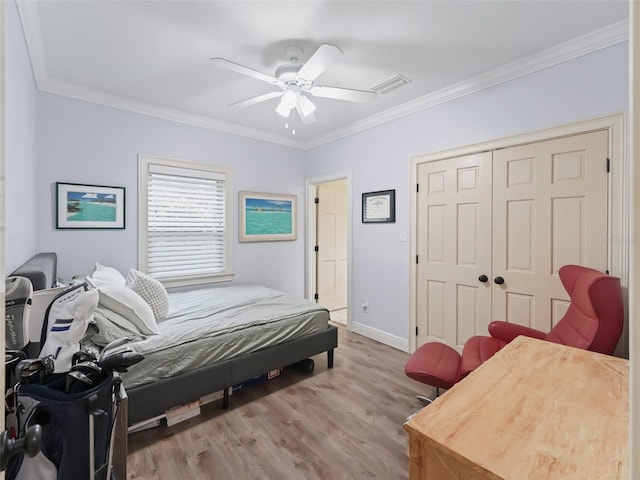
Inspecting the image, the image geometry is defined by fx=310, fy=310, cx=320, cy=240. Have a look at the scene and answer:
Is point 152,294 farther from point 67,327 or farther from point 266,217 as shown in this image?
point 266,217

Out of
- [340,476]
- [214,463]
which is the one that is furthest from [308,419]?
[214,463]

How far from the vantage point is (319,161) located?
14.8 feet

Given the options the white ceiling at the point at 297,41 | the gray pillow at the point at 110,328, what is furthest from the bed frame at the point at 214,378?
the white ceiling at the point at 297,41

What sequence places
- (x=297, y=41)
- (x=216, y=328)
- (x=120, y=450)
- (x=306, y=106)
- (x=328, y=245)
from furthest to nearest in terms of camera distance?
(x=328, y=245)
(x=306, y=106)
(x=216, y=328)
(x=297, y=41)
(x=120, y=450)

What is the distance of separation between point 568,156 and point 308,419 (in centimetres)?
274

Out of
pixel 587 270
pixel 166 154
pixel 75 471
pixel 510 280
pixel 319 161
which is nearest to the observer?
pixel 75 471

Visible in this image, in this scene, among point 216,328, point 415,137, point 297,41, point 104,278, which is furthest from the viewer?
point 415,137

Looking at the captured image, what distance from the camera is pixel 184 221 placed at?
12.0ft

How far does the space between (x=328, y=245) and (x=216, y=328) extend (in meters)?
3.00

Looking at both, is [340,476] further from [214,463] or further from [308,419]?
[214,463]

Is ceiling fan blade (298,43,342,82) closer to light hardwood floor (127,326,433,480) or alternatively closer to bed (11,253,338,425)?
bed (11,253,338,425)

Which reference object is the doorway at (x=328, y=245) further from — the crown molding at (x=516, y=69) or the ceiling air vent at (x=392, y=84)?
the ceiling air vent at (x=392, y=84)

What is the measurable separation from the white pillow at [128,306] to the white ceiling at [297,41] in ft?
5.83

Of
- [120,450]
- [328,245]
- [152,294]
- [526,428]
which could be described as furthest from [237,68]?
[328,245]
